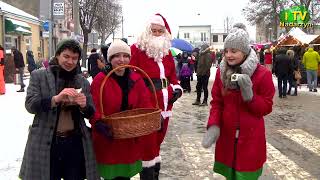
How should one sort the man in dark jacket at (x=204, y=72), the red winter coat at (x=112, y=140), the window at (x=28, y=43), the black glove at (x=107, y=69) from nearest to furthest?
1. the red winter coat at (x=112, y=140)
2. the black glove at (x=107, y=69)
3. the man in dark jacket at (x=204, y=72)
4. the window at (x=28, y=43)

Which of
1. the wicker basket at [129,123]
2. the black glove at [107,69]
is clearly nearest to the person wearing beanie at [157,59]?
the black glove at [107,69]

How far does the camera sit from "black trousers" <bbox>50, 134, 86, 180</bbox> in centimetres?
346

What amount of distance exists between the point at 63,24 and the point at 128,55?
43.7 metres

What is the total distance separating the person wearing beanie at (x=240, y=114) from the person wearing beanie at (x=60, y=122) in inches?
40.2

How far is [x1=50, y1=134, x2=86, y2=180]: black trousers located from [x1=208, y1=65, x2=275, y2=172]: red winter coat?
109 cm

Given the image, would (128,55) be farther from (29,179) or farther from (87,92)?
(29,179)

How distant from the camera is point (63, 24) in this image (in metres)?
46.1

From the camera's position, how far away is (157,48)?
4723 millimetres

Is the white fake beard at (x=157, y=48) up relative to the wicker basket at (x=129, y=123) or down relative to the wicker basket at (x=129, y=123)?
up

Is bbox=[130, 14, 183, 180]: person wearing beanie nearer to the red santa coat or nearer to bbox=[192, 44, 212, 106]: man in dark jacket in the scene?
the red santa coat

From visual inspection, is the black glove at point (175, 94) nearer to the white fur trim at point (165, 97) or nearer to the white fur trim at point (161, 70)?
the white fur trim at point (165, 97)

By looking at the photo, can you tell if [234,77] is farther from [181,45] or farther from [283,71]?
[181,45]

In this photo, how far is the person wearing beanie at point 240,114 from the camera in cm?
358

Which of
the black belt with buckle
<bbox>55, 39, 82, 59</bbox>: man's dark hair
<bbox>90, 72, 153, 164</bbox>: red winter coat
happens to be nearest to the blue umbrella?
the black belt with buckle
